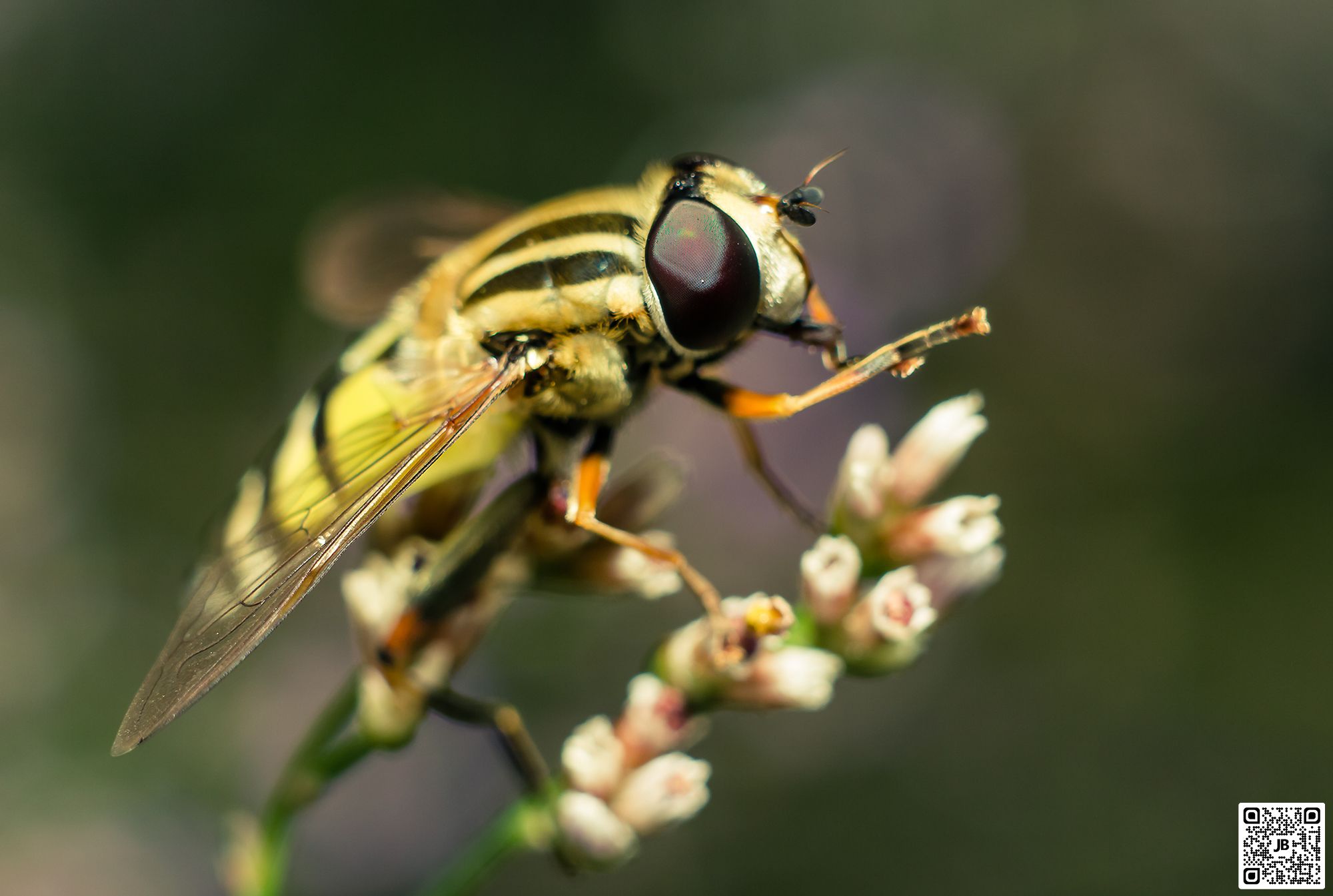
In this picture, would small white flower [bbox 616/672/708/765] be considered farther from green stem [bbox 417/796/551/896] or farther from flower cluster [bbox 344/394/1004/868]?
green stem [bbox 417/796/551/896]

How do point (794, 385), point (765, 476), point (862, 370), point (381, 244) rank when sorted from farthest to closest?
1. point (794, 385)
2. point (381, 244)
3. point (765, 476)
4. point (862, 370)

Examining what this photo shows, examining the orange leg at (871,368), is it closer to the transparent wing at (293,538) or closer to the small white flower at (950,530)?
the small white flower at (950,530)

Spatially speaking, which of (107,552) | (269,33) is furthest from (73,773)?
(269,33)

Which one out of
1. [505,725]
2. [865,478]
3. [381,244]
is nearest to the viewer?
[865,478]

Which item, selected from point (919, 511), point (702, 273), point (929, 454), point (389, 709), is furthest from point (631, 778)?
point (702, 273)

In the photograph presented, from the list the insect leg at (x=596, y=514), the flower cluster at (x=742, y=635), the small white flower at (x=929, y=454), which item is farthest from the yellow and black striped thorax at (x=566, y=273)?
the small white flower at (x=929, y=454)

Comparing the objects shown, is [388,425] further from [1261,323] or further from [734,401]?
[1261,323]

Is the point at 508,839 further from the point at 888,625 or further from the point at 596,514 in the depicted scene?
the point at 888,625
